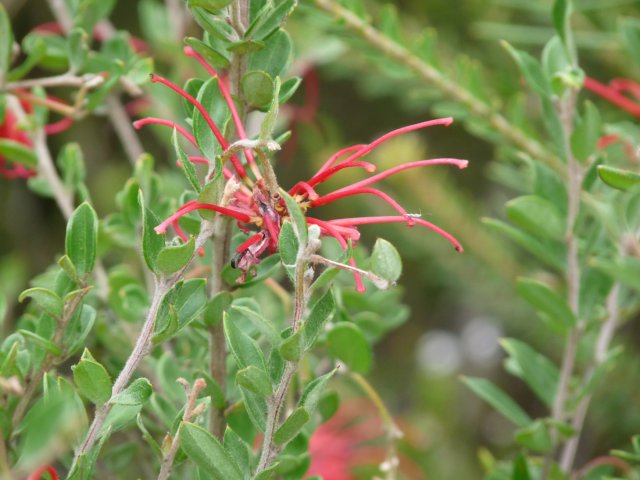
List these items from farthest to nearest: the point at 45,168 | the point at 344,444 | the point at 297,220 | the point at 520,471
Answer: the point at 344,444, the point at 45,168, the point at 520,471, the point at 297,220

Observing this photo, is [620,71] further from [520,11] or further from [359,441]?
[359,441]

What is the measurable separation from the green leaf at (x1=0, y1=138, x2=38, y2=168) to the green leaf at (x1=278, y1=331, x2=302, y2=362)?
0.97 ft

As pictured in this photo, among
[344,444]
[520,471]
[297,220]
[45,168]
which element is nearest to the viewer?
[297,220]

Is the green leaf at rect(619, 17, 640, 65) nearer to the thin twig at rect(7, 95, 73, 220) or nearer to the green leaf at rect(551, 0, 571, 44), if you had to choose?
the green leaf at rect(551, 0, 571, 44)

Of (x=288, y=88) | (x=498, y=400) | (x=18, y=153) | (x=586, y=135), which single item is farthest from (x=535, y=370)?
(x=18, y=153)

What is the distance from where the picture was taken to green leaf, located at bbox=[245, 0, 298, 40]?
38cm

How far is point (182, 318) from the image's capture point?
371 millimetres

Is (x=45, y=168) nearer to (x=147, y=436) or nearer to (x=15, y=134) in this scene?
(x=15, y=134)

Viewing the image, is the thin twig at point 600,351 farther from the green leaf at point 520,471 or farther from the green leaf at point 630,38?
the green leaf at point 630,38

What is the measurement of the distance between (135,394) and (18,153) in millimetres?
266

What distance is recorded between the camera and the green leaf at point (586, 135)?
488 mm

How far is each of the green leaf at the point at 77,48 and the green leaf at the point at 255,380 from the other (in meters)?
0.27

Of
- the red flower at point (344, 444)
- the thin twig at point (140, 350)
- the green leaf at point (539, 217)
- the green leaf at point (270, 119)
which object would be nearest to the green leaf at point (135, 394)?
the thin twig at point (140, 350)

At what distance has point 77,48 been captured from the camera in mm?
524
